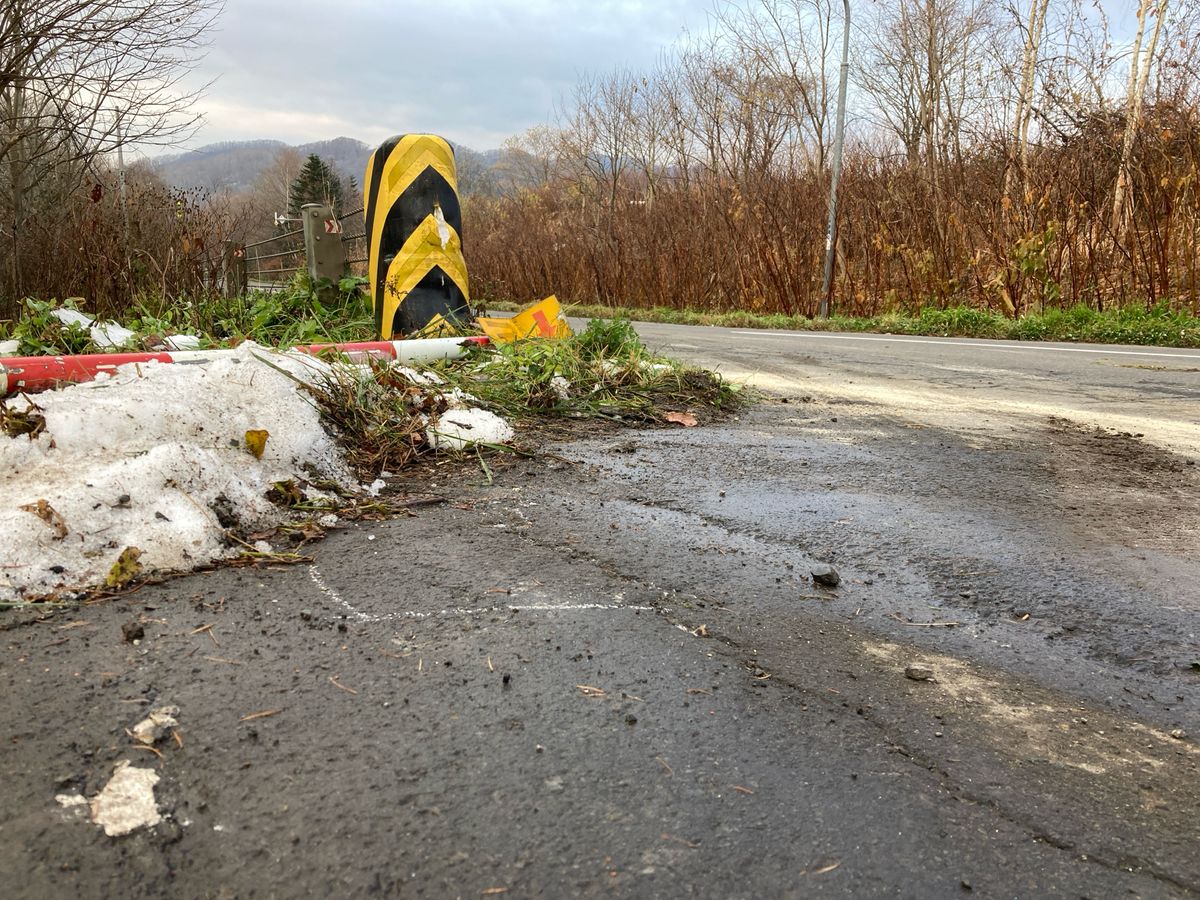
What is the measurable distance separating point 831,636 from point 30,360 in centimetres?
319

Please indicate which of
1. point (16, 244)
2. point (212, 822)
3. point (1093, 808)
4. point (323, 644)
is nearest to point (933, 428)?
point (1093, 808)

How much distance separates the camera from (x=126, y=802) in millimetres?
1343

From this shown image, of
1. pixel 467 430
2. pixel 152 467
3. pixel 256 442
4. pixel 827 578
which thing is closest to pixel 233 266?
pixel 467 430

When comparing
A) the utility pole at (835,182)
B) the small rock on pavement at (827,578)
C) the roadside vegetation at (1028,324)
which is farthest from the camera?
the utility pole at (835,182)

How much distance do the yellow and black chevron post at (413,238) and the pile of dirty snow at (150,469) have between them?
104 inches

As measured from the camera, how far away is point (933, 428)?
461 centimetres

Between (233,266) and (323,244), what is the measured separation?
122cm

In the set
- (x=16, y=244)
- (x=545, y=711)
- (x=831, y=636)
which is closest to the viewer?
(x=545, y=711)

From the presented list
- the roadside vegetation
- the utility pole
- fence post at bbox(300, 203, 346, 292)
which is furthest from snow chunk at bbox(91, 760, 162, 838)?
the utility pole

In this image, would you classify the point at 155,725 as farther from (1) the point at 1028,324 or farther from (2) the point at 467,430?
(1) the point at 1028,324

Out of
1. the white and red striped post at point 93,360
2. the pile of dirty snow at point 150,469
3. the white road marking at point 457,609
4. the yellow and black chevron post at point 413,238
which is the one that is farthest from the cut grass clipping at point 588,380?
the white road marking at point 457,609

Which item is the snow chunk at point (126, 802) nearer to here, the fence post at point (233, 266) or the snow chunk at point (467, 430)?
the snow chunk at point (467, 430)

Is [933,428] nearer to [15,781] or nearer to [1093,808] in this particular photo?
[1093,808]

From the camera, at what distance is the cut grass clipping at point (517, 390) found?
137 inches
